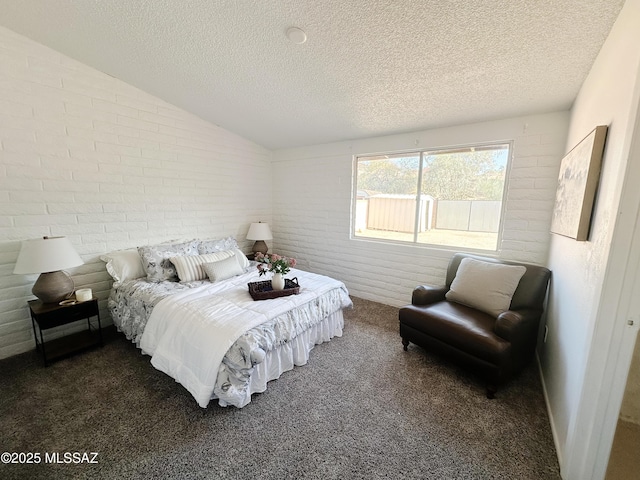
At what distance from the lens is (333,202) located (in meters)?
3.75

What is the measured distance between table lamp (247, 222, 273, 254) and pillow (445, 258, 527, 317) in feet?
8.42

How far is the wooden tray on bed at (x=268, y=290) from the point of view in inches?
88.4

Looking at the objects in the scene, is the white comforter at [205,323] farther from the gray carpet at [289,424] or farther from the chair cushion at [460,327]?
the chair cushion at [460,327]

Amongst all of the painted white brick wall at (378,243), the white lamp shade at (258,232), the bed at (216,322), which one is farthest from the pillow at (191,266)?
the painted white brick wall at (378,243)

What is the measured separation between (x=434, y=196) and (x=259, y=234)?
2.42 m

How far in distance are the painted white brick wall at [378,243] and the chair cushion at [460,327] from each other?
0.85 metres

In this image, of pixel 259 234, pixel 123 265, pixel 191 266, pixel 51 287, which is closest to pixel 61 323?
pixel 51 287

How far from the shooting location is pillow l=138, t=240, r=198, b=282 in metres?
2.59

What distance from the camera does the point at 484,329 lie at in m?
1.95

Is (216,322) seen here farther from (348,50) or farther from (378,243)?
(378,243)

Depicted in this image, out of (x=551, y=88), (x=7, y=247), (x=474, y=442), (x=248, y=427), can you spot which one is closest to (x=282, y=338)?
(x=248, y=427)

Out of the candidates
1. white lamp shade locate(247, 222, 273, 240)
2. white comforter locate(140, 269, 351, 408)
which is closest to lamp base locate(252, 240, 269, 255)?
white lamp shade locate(247, 222, 273, 240)

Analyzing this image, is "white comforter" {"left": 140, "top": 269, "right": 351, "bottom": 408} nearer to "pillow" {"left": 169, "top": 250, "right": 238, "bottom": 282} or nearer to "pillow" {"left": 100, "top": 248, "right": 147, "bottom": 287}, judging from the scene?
"pillow" {"left": 169, "top": 250, "right": 238, "bottom": 282}

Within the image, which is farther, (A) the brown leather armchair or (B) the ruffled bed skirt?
(A) the brown leather armchair
